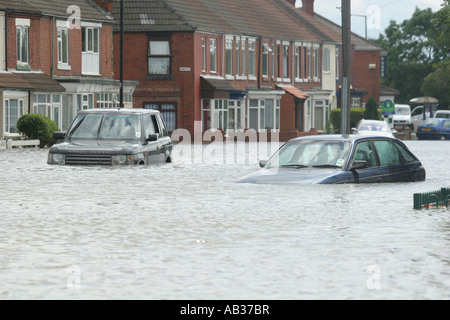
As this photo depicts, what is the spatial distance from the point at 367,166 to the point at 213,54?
47212 mm

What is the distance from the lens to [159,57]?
6419cm

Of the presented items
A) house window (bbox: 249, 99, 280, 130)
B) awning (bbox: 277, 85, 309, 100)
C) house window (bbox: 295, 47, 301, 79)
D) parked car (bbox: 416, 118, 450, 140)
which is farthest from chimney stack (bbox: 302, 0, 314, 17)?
parked car (bbox: 416, 118, 450, 140)

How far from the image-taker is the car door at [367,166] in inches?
772

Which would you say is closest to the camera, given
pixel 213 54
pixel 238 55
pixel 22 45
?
pixel 22 45

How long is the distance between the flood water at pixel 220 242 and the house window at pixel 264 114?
5105 centimetres

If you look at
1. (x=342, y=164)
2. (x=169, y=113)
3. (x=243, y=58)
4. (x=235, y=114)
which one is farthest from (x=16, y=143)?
(x=342, y=164)

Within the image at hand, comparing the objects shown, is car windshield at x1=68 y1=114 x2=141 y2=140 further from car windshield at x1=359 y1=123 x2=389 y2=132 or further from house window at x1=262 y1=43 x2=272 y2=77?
A: house window at x1=262 y1=43 x2=272 y2=77

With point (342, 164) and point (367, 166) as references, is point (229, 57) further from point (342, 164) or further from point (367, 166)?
point (342, 164)

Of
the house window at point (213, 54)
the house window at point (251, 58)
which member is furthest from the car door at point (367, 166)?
the house window at point (251, 58)

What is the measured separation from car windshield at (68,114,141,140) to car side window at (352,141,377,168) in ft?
30.6
